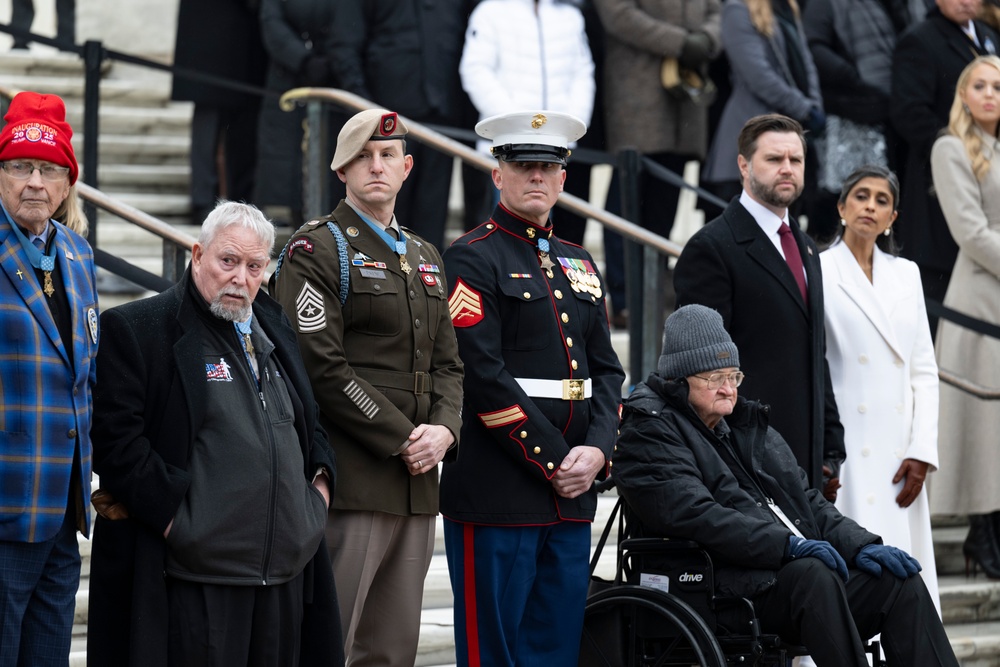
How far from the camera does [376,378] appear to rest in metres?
4.18

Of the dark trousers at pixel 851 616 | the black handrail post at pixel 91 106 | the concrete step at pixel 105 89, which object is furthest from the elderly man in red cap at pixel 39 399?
the concrete step at pixel 105 89

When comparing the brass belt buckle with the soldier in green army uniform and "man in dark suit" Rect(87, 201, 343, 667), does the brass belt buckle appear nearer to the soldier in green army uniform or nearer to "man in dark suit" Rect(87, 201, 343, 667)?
the soldier in green army uniform

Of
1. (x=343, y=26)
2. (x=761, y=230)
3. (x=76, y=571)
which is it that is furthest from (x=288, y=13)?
(x=76, y=571)

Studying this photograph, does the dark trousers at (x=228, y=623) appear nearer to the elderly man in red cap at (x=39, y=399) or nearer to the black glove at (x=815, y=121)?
the elderly man in red cap at (x=39, y=399)

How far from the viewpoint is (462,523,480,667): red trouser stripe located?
440cm

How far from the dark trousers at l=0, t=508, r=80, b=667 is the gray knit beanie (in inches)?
75.3

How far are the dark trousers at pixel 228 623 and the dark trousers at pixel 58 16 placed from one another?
6214 mm

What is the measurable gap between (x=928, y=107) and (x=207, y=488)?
15.9 feet

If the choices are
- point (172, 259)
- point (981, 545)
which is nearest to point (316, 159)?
point (172, 259)

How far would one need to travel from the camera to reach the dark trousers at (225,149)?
310 inches

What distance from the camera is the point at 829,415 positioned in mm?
5250

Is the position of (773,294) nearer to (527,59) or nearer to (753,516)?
(753,516)

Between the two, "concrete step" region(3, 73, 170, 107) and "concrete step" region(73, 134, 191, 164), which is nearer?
"concrete step" region(73, 134, 191, 164)

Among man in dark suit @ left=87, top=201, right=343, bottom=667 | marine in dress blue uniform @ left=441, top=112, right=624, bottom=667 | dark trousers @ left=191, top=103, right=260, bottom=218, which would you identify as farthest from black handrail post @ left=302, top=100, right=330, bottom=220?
man in dark suit @ left=87, top=201, right=343, bottom=667
